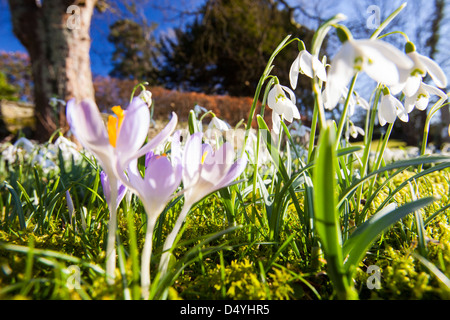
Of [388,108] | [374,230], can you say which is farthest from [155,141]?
[388,108]

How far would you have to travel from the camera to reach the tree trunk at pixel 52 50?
436 centimetres

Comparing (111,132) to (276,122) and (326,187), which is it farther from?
(276,122)

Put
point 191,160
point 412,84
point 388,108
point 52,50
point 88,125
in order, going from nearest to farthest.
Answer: point 88,125 → point 191,160 → point 412,84 → point 388,108 → point 52,50

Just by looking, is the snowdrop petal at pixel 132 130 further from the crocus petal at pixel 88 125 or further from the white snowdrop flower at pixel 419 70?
the white snowdrop flower at pixel 419 70

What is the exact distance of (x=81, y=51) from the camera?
14.7 feet

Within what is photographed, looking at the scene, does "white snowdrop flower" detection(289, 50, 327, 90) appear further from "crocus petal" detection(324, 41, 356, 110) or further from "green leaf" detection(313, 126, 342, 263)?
"green leaf" detection(313, 126, 342, 263)

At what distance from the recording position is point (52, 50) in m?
4.39

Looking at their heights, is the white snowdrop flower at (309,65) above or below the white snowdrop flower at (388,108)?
above

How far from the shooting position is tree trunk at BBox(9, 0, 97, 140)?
4.36 meters

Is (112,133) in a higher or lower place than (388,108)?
lower

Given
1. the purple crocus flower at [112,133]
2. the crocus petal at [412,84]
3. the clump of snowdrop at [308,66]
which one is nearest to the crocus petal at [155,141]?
the purple crocus flower at [112,133]

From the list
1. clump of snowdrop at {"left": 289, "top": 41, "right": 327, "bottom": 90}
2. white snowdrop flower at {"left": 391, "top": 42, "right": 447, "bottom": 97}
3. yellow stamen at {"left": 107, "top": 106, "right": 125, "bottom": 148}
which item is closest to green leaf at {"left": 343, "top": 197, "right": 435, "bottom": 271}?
white snowdrop flower at {"left": 391, "top": 42, "right": 447, "bottom": 97}

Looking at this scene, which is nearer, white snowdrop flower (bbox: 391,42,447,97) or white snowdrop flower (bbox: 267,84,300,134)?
white snowdrop flower (bbox: 391,42,447,97)
